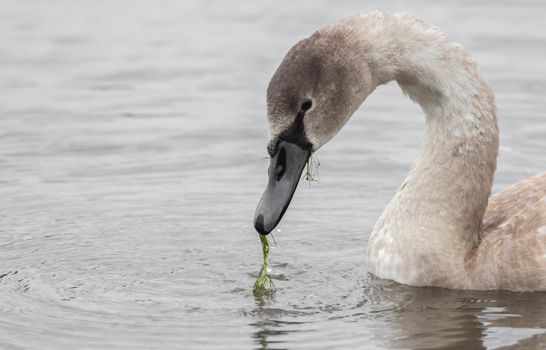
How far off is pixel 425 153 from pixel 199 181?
2957 mm

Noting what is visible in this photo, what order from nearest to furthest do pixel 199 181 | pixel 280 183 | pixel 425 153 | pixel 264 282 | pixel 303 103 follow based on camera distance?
pixel 303 103 → pixel 280 183 → pixel 264 282 → pixel 425 153 → pixel 199 181

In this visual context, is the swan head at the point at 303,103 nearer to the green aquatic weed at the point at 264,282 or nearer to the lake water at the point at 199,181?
the green aquatic weed at the point at 264,282

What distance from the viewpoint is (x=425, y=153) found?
9.84m

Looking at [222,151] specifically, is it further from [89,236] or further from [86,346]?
[86,346]

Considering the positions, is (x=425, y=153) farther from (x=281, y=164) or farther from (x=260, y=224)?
(x=260, y=224)

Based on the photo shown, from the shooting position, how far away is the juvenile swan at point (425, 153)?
29.3 feet

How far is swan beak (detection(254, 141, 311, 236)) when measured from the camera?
8891 mm

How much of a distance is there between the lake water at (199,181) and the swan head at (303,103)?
2.51ft

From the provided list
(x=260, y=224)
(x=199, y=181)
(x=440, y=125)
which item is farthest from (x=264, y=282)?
(x=199, y=181)

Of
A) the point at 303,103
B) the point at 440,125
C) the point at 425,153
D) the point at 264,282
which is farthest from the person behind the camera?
the point at 425,153

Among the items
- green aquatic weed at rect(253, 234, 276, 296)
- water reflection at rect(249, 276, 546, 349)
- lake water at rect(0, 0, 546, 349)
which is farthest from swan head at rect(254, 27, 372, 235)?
lake water at rect(0, 0, 546, 349)

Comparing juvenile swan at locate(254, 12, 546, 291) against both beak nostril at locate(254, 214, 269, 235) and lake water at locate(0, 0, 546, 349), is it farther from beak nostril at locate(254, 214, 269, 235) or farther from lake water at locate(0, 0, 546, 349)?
lake water at locate(0, 0, 546, 349)

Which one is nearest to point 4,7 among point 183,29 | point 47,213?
point 183,29

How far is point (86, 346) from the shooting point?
842cm
